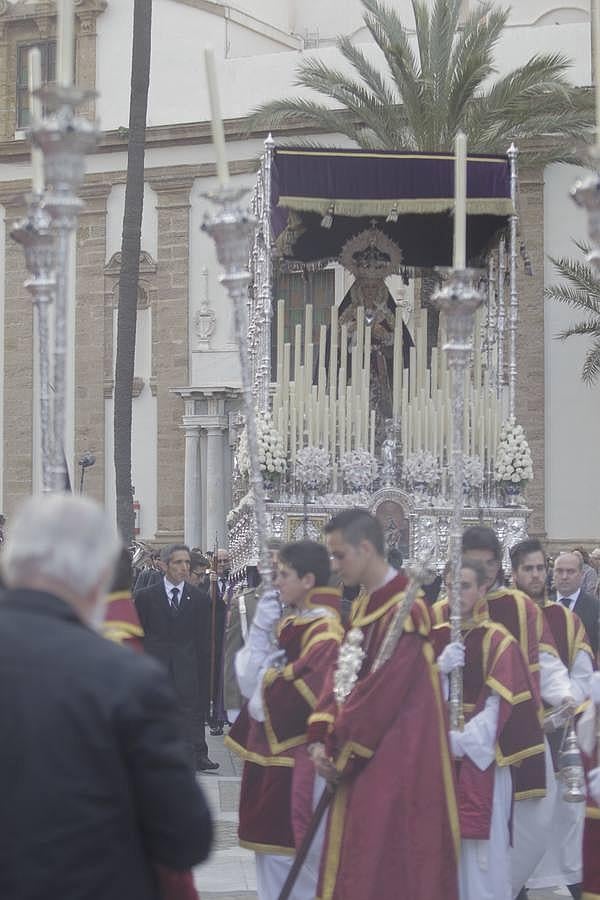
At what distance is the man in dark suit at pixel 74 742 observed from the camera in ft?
11.2

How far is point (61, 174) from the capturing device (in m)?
5.49

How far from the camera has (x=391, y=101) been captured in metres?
22.9

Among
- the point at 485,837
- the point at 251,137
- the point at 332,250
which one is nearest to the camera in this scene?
the point at 485,837

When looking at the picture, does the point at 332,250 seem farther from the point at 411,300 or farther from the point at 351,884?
the point at 351,884

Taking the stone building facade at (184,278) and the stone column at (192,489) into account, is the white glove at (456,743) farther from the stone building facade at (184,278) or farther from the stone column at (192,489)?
the stone column at (192,489)

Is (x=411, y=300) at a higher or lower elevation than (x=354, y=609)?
higher

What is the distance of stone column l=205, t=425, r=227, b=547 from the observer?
1093 inches

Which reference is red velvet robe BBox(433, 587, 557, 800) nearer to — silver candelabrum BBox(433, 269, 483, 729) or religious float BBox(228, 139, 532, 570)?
silver candelabrum BBox(433, 269, 483, 729)

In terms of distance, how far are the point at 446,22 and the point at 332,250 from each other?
19.0ft

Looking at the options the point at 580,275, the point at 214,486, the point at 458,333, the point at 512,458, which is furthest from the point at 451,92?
the point at 458,333

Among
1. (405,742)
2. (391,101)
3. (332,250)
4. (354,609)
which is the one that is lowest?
(405,742)

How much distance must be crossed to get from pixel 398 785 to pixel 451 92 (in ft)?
55.5

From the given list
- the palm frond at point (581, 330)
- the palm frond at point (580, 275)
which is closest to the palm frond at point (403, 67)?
the palm frond at point (580, 275)

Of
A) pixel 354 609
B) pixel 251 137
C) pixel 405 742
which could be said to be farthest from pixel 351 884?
pixel 251 137
